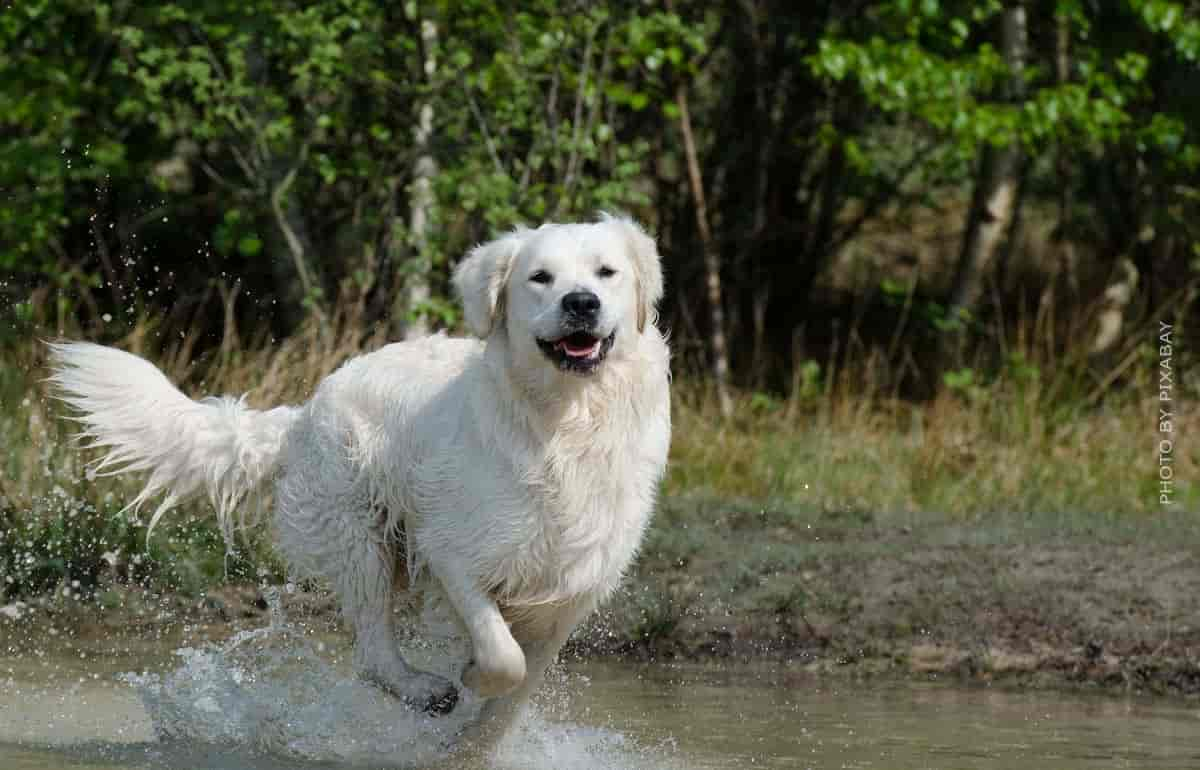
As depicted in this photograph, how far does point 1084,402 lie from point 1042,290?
6.05 meters

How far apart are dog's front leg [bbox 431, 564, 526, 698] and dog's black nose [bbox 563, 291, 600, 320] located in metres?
0.85

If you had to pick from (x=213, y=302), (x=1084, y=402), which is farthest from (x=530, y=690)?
(x=213, y=302)

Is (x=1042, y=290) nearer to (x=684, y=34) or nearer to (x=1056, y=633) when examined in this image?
(x=684, y=34)

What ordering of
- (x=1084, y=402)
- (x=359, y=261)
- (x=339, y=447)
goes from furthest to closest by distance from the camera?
(x=359, y=261)
(x=1084, y=402)
(x=339, y=447)

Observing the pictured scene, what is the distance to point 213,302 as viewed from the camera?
46.6 ft

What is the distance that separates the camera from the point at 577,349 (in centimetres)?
471

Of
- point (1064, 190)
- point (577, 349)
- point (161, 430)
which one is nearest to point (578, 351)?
point (577, 349)

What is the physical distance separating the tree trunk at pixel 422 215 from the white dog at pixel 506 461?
508cm

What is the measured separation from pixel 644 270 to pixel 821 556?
3.38m

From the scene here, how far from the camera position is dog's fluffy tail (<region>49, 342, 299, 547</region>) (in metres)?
5.73

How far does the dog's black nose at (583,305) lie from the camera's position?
463 centimetres

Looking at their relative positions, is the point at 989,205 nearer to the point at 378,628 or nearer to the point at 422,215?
the point at 422,215

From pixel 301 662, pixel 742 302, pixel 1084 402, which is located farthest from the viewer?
pixel 742 302

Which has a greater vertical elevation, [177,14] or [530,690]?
[177,14]
